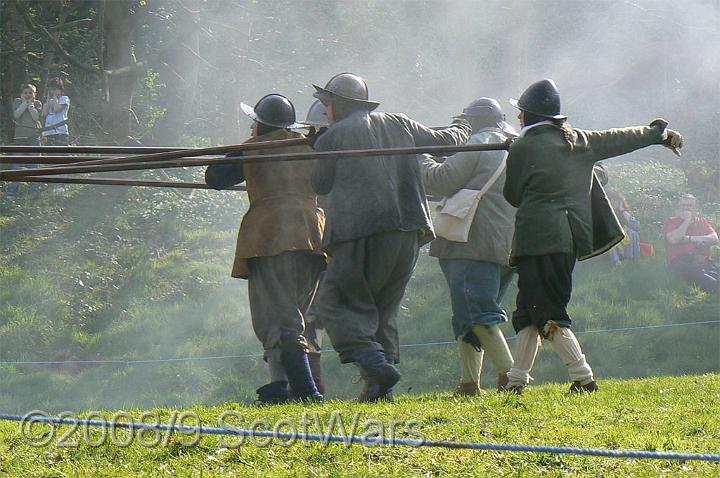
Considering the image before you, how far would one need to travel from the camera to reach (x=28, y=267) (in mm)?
14844

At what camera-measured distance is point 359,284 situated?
6.96 m

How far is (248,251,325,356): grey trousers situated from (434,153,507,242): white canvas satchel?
0.93 meters

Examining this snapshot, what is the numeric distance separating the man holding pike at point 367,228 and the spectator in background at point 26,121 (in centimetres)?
1061

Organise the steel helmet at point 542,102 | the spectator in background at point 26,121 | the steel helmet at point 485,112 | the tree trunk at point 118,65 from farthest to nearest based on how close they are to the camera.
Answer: the tree trunk at point 118,65 → the spectator in background at point 26,121 → the steel helmet at point 485,112 → the steel helmet at point 542,102

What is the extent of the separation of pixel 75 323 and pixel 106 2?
231 inches

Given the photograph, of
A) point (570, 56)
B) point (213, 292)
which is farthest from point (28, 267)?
point (570, 56)

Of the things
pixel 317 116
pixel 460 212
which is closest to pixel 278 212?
pixel 317 116

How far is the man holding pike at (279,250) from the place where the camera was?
286 inches

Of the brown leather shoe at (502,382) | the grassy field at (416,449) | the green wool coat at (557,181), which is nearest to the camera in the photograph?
the grassy field at (416,449)

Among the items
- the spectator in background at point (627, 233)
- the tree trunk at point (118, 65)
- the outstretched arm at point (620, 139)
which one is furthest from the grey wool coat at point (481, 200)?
the tree trunk at point (118, 65)

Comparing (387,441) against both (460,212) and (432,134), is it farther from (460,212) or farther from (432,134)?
(460,212)

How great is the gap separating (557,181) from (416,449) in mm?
2395

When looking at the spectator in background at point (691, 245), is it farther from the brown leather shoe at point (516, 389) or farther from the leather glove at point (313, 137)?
the leather glove at point (313, 137)

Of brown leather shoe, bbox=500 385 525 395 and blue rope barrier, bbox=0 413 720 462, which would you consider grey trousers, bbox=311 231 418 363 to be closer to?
brown leather shoe, bbox=500 385 525 395
